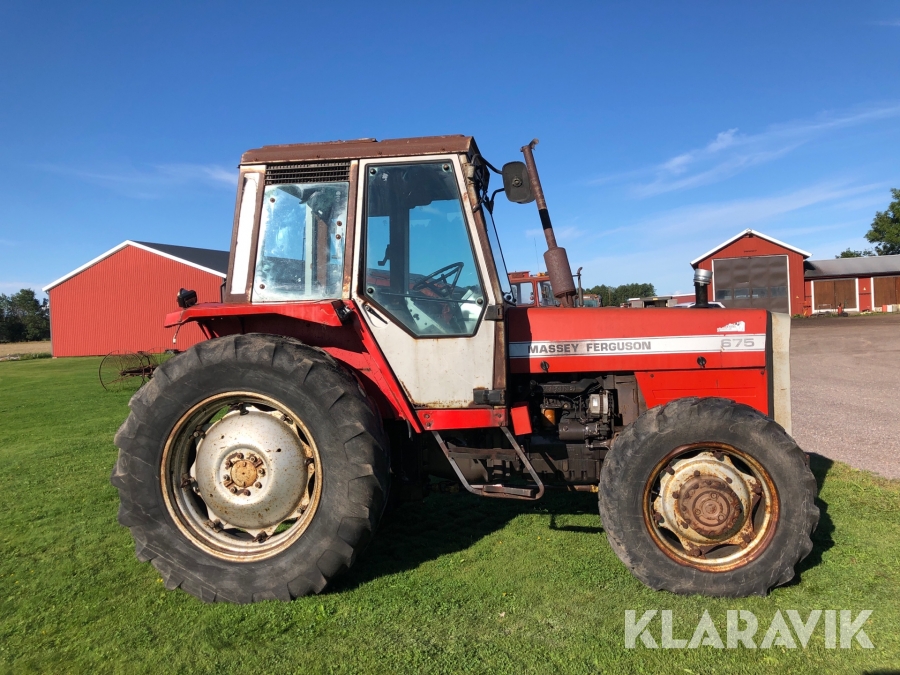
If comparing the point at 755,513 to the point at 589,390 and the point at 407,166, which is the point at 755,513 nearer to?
the point at 589,390

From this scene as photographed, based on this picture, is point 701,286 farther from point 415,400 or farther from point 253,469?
point 253,469

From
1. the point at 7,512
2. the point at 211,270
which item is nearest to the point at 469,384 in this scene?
the point at 7,512

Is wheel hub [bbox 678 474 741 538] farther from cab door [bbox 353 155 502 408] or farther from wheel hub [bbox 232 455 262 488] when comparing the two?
wheel hub [bbox 232 455 262 488]

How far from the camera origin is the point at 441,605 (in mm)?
3207

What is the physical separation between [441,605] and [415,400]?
1.12m

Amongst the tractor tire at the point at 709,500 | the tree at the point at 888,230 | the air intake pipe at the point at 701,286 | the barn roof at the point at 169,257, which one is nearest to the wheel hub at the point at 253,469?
the tractor tire at the point at 709,500

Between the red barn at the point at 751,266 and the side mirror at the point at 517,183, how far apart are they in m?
32.9

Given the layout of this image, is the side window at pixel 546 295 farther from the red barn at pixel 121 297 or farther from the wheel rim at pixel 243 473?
the red barn at pixel 121 297

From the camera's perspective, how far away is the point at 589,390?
3971 millimetres

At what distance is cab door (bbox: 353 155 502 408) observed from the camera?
139 inches

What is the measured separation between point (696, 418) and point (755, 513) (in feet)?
2.13

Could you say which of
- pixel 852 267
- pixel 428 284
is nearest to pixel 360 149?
pixel 428 284

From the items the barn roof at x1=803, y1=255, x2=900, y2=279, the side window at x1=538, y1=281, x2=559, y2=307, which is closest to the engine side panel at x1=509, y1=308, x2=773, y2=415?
the side window at x1=538, y1=281, x2=559, y2=307

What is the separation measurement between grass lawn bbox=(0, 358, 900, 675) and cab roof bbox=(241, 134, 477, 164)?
2497 mm
